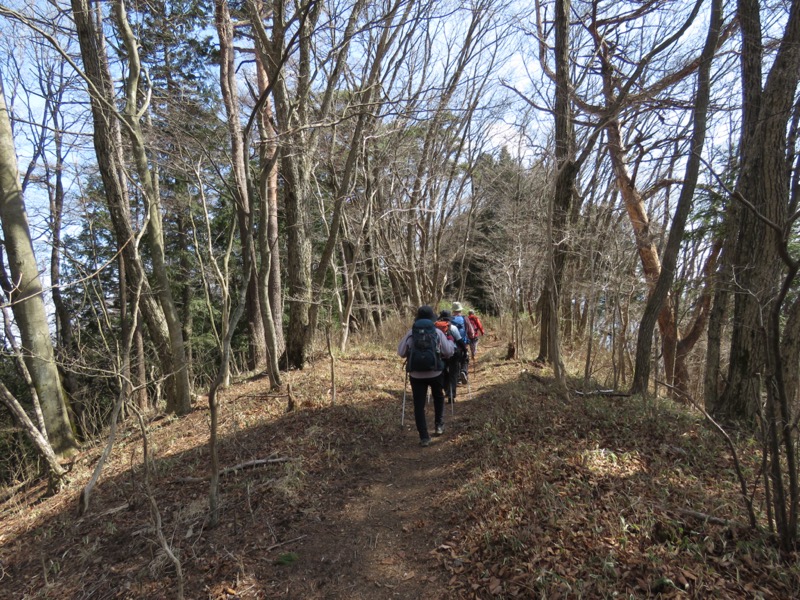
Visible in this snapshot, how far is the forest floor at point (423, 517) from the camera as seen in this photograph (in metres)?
2.90

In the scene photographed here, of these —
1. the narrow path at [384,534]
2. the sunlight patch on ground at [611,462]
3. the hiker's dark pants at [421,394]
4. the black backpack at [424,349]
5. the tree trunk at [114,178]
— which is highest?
the tree trunk at [114,178]

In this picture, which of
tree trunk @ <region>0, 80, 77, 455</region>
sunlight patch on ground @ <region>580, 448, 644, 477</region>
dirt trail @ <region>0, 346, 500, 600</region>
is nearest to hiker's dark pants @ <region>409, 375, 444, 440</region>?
dirt trail @ <region>0, 346, 500, 600</region>

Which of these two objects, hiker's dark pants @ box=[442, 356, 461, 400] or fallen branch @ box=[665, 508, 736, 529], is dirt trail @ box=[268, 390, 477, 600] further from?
fallen branch @ box=[665, 508, 736, 529]

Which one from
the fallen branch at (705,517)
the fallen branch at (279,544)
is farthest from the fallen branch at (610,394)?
the fallen branch at (279,544)

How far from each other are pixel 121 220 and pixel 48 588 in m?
5.26

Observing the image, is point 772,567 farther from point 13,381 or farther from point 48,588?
point 13,381

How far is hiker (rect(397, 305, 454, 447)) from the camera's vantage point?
538 centimetres

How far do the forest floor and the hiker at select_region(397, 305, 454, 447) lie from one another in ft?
2.03

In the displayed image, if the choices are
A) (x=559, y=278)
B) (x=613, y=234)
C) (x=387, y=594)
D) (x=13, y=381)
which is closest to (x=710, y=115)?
(x=613, y=234)

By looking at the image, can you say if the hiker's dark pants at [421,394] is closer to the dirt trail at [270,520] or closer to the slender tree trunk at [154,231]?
the dirt trail at [270,520]

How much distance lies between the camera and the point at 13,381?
42.9 feet

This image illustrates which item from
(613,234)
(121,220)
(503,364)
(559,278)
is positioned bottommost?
(503,364)

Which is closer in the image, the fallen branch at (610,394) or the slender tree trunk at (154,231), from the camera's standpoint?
the slender tree trunk at (154,231)

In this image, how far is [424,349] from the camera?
213 inches
